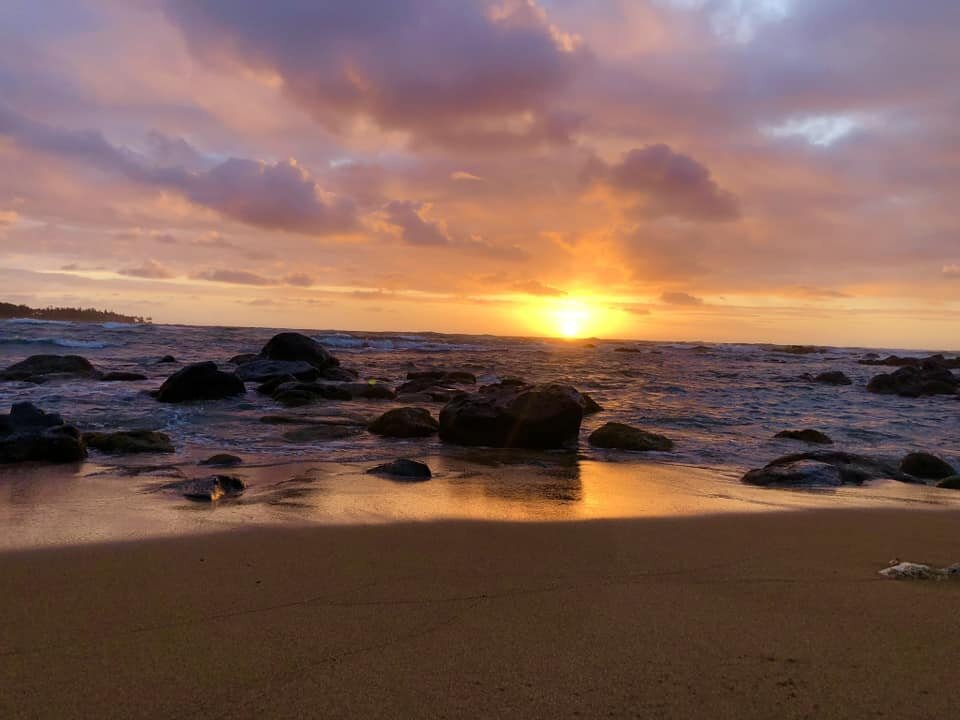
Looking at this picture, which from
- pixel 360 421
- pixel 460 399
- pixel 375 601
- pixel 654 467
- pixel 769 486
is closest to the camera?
pixel 375 601

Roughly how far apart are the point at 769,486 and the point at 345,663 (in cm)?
541

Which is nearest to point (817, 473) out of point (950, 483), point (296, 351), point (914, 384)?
point (950, 483)

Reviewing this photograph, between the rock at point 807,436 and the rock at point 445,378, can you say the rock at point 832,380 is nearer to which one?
the rock at point 445,378

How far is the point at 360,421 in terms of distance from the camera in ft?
36.1

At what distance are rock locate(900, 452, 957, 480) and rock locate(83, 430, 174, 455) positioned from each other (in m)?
8.63

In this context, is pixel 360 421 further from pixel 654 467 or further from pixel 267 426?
pixel 654 467

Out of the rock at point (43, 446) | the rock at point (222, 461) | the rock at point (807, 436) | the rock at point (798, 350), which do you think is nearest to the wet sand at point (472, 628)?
the rock at point (222, 461)

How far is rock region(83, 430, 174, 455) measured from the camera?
747 cm

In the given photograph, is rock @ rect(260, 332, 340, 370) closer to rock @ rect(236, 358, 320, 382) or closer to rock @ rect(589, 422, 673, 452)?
rock @ rect(236, 358, 320, 382)

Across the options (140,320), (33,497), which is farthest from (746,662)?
(140,320)

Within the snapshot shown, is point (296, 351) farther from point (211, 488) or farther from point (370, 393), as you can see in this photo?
point (211, 488)

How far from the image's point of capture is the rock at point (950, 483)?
6840mm

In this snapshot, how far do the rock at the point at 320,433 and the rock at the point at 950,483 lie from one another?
7.19m

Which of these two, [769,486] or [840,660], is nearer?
[840,660]
